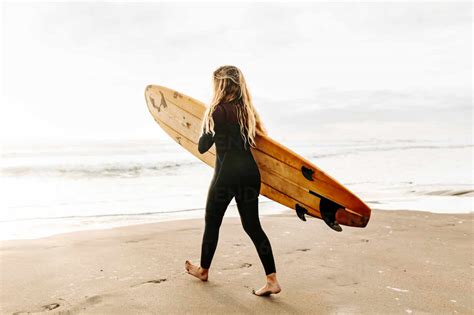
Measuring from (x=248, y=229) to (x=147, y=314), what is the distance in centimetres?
88

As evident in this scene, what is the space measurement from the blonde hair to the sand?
1.15 m

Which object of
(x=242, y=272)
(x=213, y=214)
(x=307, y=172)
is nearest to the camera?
(x=213, y=214)

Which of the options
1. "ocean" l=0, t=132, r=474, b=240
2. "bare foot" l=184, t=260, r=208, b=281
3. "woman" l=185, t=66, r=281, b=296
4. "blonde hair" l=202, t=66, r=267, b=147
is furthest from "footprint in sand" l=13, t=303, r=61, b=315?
"ocean" l=0, t=132, r=474, b=240

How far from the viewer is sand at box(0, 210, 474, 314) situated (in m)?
2.77

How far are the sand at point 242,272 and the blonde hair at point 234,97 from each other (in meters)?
1.15

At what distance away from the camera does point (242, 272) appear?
343cm

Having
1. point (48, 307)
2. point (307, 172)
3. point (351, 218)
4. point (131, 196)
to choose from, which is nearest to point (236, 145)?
point (307, 172)

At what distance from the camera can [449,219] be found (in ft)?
18.1

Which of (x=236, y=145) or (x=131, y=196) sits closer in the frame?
(x=236, y=145)

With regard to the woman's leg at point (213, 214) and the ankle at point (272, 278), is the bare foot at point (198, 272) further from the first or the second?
the ankle at point (272, 278)

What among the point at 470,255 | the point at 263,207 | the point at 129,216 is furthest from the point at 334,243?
the point at 129,216

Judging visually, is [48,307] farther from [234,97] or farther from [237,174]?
[234,97]

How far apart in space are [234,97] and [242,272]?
4.75 ft

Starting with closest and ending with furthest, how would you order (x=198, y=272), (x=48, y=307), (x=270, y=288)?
(x=48, y=307), (x=270, y=288), (x=198, y=272)
